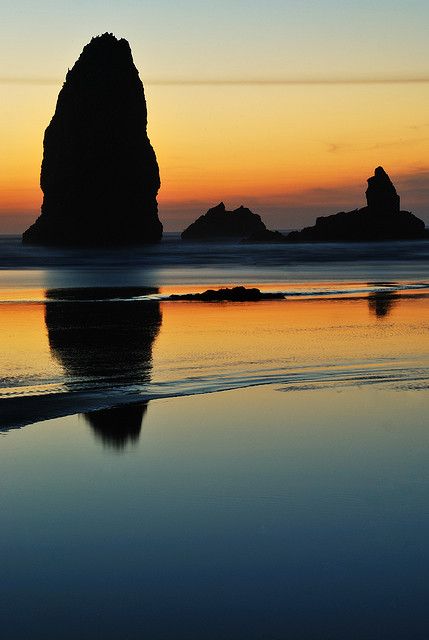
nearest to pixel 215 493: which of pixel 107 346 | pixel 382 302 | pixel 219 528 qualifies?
pixel 219 528

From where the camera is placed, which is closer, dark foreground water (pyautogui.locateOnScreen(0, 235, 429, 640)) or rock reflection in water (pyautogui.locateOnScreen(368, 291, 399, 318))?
dark foreground water (pyautogui.locateOnScreen(0, 235, 429, 640))

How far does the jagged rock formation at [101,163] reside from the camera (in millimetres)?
174000

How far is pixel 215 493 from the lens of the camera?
791cm

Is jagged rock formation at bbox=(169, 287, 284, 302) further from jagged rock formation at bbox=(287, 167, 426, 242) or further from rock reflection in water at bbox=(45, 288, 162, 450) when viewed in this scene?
jagged rock formation at bbox=(287, 167, 426, 242)

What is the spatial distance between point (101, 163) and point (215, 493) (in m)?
172

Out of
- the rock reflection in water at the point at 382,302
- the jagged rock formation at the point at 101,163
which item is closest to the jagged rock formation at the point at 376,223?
the jagged rock formation at the point at 101,163

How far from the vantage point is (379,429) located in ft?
33.7

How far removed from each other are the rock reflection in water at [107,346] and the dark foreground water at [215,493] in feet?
0.22

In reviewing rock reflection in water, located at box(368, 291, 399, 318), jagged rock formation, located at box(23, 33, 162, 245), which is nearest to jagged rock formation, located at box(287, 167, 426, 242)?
jagged rock formation, located at box(23, 33, 162, 245)

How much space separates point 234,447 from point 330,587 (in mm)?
3598

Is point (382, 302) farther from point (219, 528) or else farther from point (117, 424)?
point (219, 528)

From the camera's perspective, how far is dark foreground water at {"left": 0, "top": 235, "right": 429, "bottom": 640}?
5.64 metres

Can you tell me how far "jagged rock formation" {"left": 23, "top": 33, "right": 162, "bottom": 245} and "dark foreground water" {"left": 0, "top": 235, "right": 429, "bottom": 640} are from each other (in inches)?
6197

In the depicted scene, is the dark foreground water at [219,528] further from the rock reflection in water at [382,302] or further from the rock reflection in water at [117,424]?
the rock reflection in water at [382,302]
